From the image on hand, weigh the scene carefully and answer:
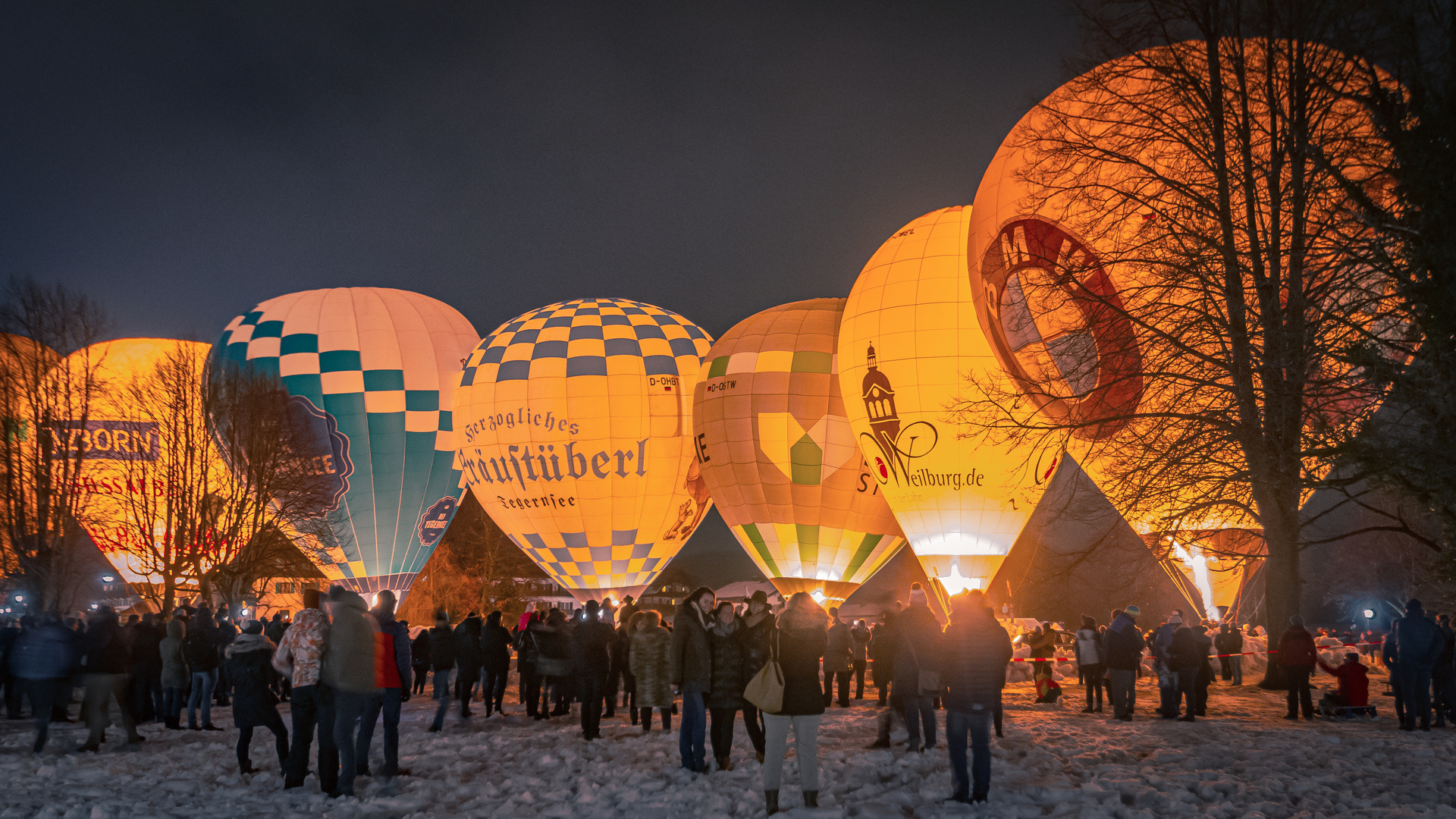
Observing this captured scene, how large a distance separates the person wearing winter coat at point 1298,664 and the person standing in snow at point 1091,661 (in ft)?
6.63

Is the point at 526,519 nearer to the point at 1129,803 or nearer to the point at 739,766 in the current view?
the point at 739,766

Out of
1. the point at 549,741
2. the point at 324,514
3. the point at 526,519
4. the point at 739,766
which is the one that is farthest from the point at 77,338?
the point at 739,766

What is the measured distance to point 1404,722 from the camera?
10.4 meters

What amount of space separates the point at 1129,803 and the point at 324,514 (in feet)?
74.1

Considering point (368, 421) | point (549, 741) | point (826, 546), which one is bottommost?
point (549, 741)

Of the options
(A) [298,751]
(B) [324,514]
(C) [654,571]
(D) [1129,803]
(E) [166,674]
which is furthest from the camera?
(C) [654,571]

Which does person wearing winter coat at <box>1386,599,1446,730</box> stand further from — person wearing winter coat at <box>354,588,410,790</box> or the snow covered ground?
person wearing winter coat at <box>354,588,410,790</box>

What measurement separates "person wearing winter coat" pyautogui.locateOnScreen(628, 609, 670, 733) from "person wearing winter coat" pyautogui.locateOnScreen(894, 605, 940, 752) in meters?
2.15

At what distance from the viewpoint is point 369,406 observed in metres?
26.7

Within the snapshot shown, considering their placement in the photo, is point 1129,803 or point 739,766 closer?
point 1129,803

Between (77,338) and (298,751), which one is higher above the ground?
(77,338)

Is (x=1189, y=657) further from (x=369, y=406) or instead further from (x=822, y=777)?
(x=369, y=406)

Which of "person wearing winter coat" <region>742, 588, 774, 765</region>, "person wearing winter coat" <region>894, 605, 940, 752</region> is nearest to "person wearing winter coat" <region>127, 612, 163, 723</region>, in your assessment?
"person wearing winter coat" <region>742, 588, 774, 765</region>

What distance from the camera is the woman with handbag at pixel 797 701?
21.5ft
